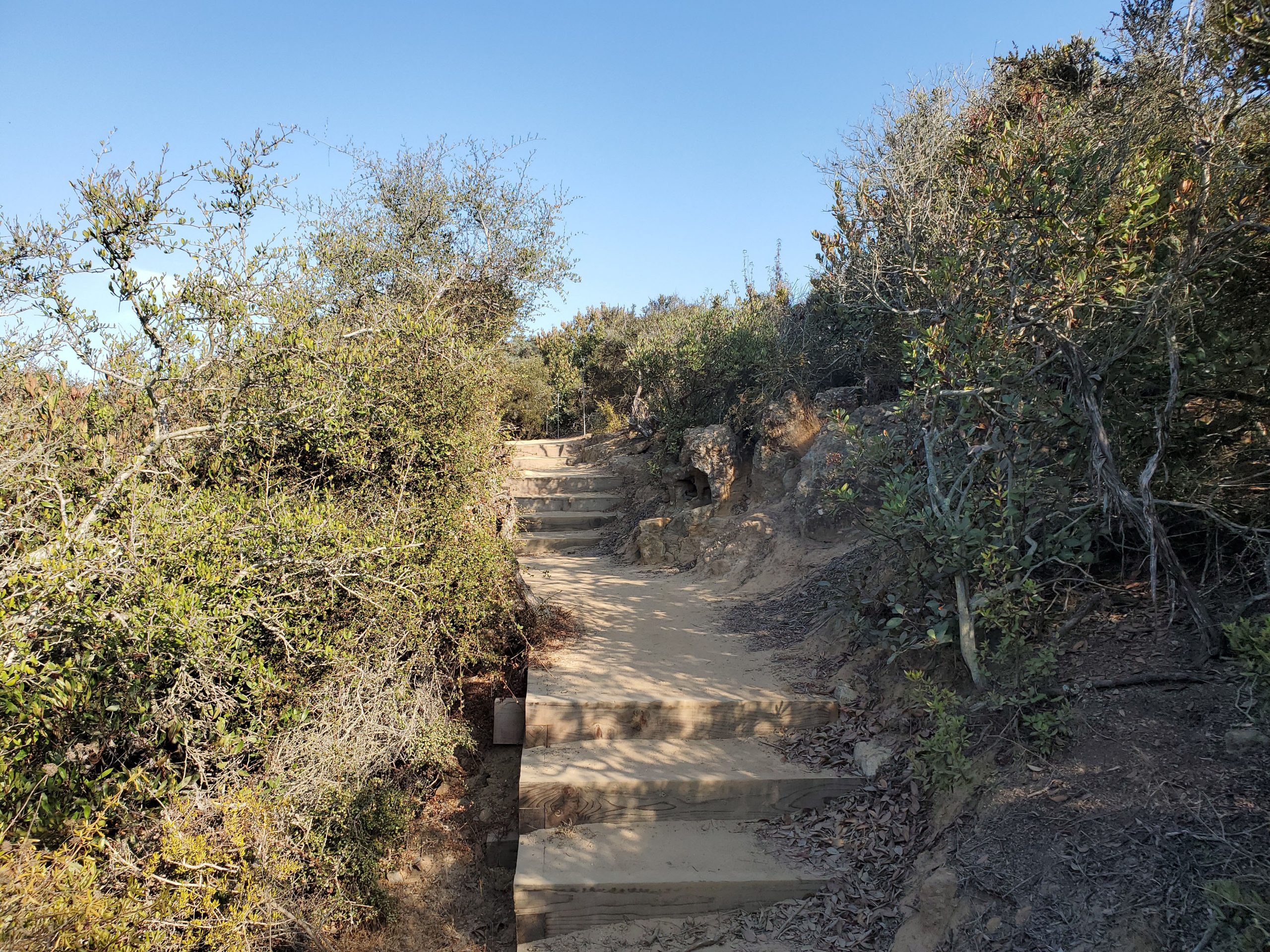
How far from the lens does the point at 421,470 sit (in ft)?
17.8

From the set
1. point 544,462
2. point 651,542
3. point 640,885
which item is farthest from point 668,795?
point 544,462

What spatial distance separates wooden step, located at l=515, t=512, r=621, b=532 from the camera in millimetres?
10297

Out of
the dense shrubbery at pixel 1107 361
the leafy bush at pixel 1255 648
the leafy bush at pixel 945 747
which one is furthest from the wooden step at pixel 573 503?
the leafy bush at pixel 1255 648

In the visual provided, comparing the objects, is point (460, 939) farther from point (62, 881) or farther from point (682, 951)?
point (62, 881)

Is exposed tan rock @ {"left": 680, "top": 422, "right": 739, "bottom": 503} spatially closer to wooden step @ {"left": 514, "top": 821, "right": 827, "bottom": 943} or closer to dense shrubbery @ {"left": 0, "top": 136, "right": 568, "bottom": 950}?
dense shrubbery @ {"left": 0, "top": 136, "right": 568, "bottom": 950}

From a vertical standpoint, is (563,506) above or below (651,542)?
above

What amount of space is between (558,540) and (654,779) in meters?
6.05

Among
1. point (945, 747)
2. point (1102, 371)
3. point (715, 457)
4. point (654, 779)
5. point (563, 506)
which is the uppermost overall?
point (1102, 371)

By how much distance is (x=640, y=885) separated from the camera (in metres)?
3.52

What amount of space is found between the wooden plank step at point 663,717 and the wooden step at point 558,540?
498cm

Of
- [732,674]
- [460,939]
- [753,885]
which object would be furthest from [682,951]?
[732,674]

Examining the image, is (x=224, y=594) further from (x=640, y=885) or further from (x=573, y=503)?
(x=573, y=503)

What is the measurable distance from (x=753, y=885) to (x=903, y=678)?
1.69 m

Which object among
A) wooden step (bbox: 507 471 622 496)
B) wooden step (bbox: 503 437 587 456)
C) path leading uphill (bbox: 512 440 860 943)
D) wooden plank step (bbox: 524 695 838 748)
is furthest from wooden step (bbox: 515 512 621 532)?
wooden plank step (bbox: 524 695 838 748)
